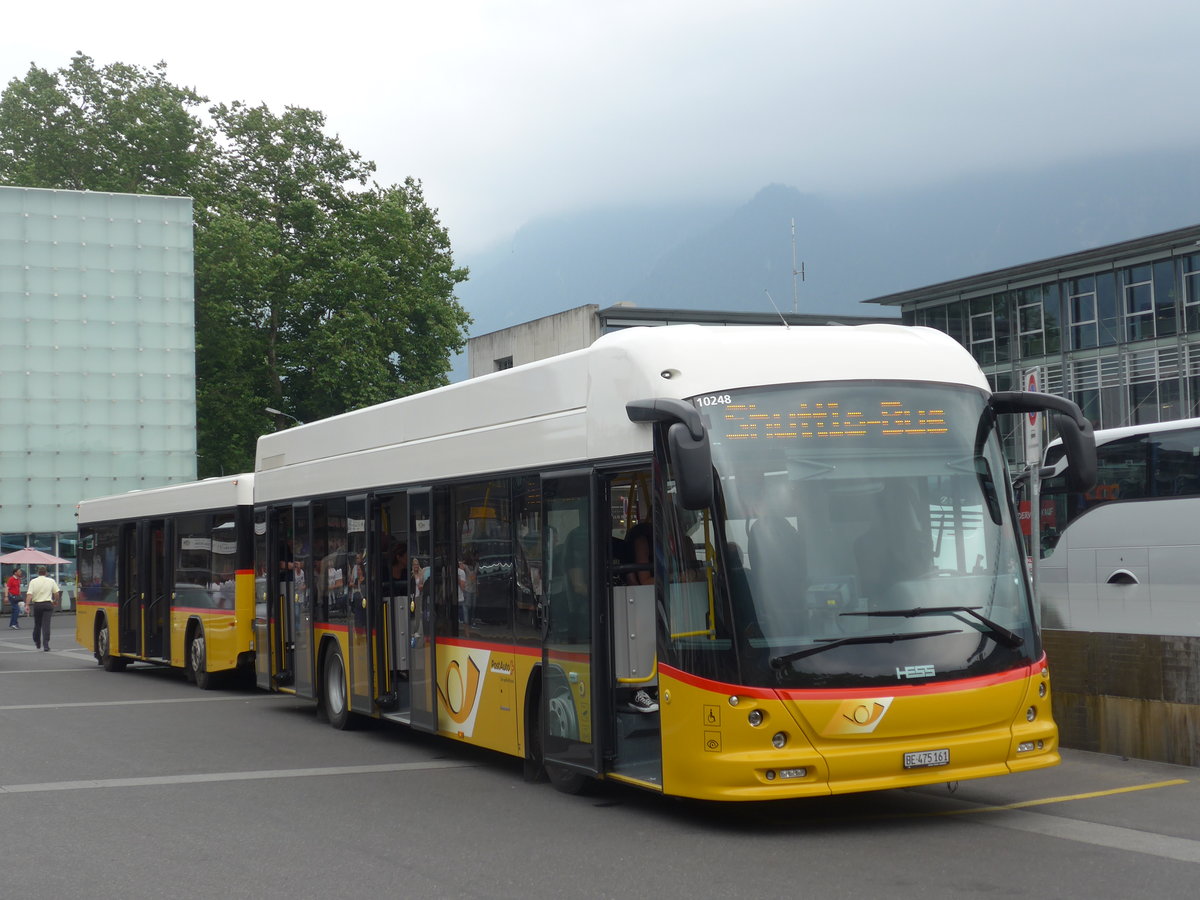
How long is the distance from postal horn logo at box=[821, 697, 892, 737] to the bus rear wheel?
25.2 ft

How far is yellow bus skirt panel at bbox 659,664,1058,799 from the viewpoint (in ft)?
27.7

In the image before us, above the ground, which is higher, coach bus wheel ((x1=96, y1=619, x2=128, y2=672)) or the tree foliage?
the tree foliage

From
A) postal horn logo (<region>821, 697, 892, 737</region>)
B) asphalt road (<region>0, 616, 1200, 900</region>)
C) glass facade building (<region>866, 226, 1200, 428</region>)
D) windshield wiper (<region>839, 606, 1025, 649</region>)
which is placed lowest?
asphalt road (<region>0, 616, 1200, 900</region>)

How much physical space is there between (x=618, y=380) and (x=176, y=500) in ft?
45.8

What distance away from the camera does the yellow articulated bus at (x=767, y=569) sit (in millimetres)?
8547

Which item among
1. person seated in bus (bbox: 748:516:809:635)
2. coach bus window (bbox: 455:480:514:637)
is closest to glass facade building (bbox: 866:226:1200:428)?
coach bus window (bbox: 455:480:514:637)

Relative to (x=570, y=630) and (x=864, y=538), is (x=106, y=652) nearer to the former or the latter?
(x=570, y=630)

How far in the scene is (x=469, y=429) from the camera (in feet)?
40.2

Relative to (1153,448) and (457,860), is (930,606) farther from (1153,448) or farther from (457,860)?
(1153,448)

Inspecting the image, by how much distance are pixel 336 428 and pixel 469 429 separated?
3.68m

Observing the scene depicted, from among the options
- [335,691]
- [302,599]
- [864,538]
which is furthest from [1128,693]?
[302,599]

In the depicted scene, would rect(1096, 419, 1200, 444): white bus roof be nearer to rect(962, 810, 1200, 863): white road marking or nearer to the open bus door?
rect(962, 810, 1200, 863): white road marking

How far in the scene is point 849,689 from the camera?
28.0ft

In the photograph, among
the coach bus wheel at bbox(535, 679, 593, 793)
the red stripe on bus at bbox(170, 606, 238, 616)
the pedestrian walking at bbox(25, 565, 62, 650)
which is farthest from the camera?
the pedestrian walking at bbox(25, 565, 62, 650)
